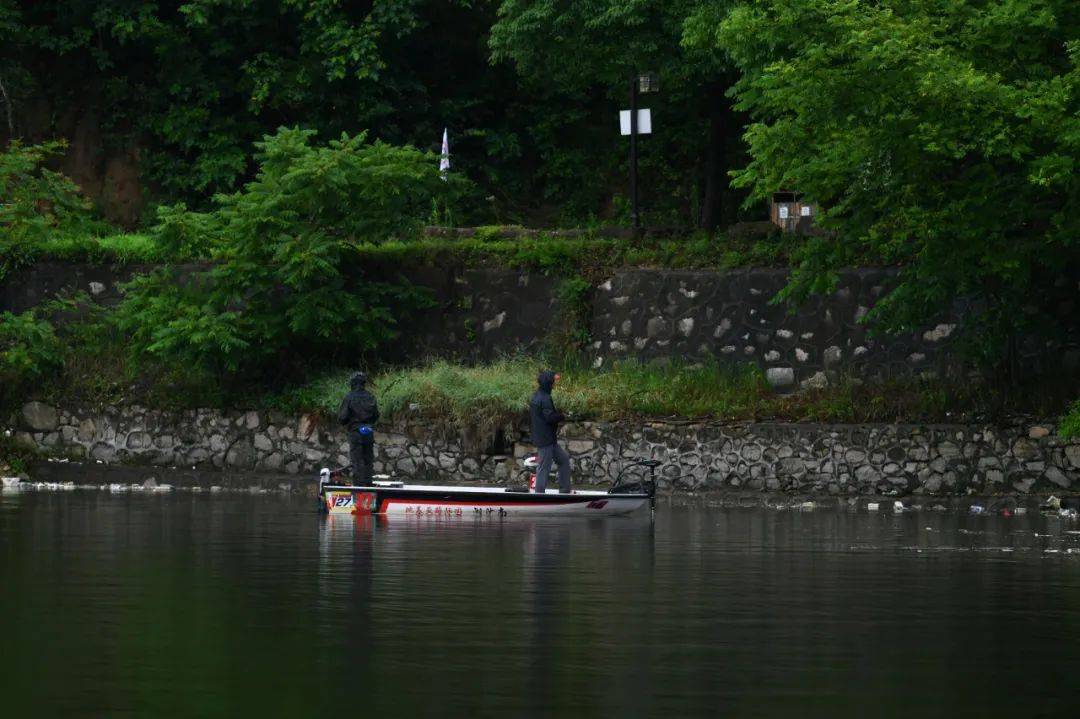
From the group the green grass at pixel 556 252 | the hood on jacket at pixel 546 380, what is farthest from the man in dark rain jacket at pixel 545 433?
the green grass at pixel 556 252

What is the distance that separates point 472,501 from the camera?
945 inches

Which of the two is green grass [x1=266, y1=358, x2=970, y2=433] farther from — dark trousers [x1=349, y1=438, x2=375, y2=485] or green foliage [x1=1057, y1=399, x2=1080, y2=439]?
dark trousers [x1=349, y1=438, x2=375, y2=485]

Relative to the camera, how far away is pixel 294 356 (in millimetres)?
34500

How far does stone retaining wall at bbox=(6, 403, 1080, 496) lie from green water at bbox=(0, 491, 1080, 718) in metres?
7.35

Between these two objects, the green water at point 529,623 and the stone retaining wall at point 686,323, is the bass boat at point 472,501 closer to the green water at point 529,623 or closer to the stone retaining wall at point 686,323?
the green water at point 529,623

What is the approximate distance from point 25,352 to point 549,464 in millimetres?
13139

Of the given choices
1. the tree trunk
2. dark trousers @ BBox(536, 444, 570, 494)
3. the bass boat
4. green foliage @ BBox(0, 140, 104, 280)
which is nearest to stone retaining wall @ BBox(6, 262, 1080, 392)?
green foliage @ BBox(0, 140, 104, 280)

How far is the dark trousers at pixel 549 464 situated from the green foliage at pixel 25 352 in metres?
13.0

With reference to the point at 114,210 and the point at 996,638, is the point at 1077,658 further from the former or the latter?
the point at 114,210

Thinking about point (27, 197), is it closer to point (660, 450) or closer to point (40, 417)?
point (40, 417)

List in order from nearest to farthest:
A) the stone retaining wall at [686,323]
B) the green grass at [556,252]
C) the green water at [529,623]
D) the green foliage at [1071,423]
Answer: the green water at [529,623]
the green foliage at [1071,423]
the stone retaining wall at [686,323]
the green grass at [556,252]

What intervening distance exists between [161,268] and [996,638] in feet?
82.4

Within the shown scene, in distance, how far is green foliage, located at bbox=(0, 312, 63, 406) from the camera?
1356 inches

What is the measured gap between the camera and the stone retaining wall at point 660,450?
2830 centimetres
